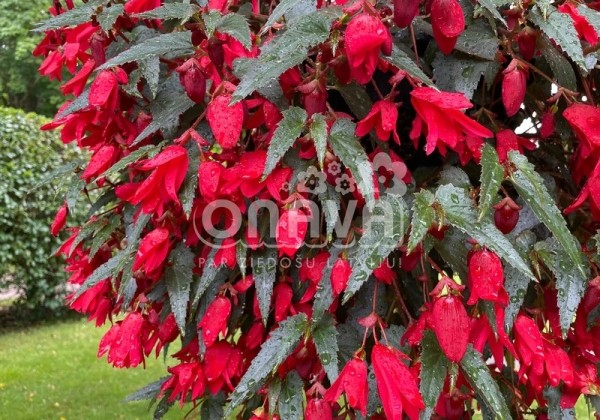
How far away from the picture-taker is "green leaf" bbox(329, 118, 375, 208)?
562mm

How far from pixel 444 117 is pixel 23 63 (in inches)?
390

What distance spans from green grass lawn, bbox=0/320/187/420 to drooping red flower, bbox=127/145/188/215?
1857 millimetres

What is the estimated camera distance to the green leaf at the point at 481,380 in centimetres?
58

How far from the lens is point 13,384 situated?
3029 millimetres

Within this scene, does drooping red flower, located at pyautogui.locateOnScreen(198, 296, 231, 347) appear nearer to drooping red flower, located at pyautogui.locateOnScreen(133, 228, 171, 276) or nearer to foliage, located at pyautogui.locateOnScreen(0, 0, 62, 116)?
drooping red flower, located at pyautogui.locateOnScreen(133, 228, 171, 276)

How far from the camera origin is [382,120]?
24.3 inches

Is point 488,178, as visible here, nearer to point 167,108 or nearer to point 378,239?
point 378,239

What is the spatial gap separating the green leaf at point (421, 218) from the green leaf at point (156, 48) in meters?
0.29

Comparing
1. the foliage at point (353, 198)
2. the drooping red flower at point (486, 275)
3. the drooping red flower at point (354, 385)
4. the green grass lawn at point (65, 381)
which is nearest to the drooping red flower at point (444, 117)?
the foliage at point (353, 198)


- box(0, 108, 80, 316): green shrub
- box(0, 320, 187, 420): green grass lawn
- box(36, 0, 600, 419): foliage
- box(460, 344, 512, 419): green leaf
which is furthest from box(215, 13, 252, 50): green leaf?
box(0, 108, 80, 316): green shrub

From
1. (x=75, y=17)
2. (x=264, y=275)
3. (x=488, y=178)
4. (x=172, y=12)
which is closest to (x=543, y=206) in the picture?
(x=488, y=178)

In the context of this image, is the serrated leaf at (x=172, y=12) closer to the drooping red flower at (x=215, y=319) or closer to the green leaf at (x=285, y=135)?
the green leaf at (x=285, y=135)

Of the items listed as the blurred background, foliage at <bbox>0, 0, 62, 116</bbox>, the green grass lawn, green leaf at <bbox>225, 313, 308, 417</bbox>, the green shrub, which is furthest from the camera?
foliage at <bbox>0, 0, 62, 116</bbox>

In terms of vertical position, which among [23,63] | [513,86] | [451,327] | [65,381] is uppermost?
[513,86]
